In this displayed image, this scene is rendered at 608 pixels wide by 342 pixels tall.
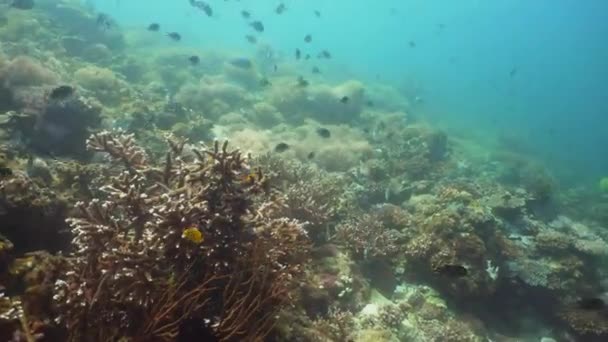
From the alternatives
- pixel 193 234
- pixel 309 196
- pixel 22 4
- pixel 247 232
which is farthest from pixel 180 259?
pixel 22 4

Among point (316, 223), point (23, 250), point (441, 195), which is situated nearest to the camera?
point (23, 250)

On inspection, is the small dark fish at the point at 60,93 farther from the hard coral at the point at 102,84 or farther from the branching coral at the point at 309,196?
the hard coral at the point at 102,84

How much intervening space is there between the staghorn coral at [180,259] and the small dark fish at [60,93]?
148 inches

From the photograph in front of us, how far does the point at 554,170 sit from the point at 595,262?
24.1m

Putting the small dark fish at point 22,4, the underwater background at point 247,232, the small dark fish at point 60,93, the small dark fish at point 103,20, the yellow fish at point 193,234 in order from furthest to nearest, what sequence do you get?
the small dark fish at point 103,20
the small dark fish at point 22,4
the small dark fish at point 60,93
the yellow fish at point 193,234
the underwater background at point 247,232

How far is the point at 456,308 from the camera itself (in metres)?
9.47

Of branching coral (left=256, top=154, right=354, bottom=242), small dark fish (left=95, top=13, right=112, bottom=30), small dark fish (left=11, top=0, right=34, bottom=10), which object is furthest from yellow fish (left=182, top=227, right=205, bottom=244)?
small dark fish (left=11, top=0, right=34, bottom=10)

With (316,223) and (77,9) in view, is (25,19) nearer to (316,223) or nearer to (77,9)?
(77,9)

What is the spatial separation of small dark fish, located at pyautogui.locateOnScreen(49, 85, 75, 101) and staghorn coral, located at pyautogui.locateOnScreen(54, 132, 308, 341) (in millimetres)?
3761

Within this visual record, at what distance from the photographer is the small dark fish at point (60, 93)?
362 inches

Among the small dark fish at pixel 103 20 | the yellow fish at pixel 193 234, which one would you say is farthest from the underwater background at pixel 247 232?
the small dark fish at pixel 103 20

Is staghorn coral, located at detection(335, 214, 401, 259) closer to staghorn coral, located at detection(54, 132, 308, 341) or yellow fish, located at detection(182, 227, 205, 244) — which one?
staghorn coral, located at detection(54, 132, 308, 341)

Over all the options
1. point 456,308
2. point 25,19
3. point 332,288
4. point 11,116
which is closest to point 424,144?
point 456,308

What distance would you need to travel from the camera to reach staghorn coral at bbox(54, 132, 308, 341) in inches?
167
